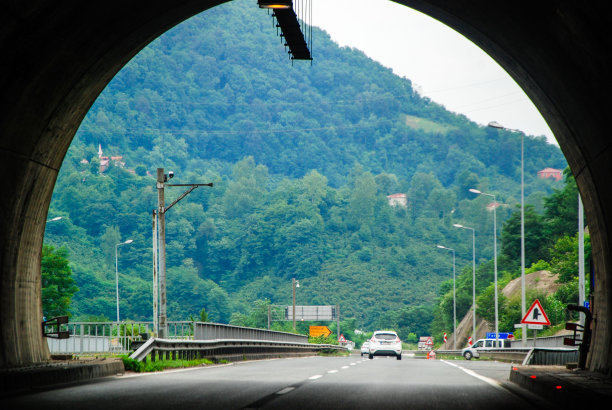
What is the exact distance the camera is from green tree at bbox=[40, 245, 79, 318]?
267 ft

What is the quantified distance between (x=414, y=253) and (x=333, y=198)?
2501 centimetres

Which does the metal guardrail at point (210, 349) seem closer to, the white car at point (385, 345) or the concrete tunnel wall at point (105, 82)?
the white car at point (385, 345)

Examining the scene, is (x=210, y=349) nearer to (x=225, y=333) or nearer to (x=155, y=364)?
(x=225, y=333)

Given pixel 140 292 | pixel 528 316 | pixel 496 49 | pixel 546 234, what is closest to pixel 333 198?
→ pixel 140 292

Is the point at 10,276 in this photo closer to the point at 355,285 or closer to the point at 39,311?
the point at 39,311

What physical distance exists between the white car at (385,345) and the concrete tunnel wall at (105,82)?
24.2m

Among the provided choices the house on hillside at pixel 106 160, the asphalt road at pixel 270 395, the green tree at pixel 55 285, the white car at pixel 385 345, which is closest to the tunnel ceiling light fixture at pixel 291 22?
the asphalt road at pixel 270 395

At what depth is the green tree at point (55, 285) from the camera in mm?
81375

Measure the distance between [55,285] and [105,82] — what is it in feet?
227

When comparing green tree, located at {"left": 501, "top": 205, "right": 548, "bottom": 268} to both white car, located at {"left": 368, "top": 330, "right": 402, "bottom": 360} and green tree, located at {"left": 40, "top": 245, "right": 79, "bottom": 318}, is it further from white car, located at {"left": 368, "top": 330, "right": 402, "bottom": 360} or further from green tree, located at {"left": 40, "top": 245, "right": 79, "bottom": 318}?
white car, located at {"left": 368, "top": 330, "right": 402, "bottom": 360}

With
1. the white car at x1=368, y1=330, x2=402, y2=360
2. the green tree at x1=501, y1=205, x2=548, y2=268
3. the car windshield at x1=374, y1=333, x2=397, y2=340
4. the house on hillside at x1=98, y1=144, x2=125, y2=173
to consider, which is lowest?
the white car at x1=368, y1=330, x2=402, y2=360

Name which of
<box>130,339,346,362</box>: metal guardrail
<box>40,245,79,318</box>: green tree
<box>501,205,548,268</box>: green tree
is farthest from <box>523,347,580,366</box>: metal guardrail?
<box>501,205,548,268</box>: green tree

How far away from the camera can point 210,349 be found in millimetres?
25625

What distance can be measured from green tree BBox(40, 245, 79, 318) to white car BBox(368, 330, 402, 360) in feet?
160
